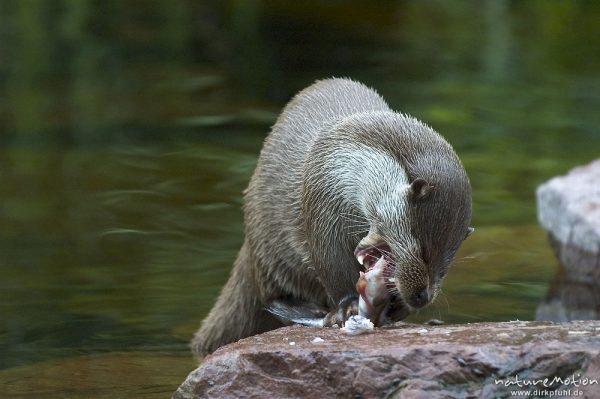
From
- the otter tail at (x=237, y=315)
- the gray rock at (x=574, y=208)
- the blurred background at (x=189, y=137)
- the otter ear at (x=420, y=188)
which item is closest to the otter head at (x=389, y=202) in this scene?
the otter ear at (x=420, y=188)

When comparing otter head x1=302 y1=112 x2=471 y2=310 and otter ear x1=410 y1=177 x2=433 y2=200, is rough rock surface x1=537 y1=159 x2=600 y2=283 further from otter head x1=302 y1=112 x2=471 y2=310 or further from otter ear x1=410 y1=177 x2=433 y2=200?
otter ear x1=410 y1=177 x2=433 y2=200

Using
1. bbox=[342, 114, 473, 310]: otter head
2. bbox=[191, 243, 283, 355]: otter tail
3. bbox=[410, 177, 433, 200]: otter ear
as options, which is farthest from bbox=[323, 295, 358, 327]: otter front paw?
bbox=[191, 243, 283, 355]: otter tail

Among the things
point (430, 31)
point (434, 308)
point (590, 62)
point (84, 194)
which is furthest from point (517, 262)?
point (430, 31)

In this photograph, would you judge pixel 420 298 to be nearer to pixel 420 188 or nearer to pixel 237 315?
pixel 420 188

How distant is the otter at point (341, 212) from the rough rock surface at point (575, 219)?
4.88 ft

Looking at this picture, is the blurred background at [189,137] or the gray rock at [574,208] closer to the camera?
the blurred background at [189,137]

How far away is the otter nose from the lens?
3.71m

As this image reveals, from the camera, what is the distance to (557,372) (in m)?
3.04

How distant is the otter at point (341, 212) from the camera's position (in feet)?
12.3

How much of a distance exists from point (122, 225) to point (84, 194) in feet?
2.07

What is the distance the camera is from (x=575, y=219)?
5.75 metres

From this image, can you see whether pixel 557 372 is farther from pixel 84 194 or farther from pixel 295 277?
pixel 84 194

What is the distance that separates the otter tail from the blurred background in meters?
0.13

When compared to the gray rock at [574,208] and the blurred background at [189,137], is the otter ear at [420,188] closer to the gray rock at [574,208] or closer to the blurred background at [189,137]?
the blurred background at [189,137]
